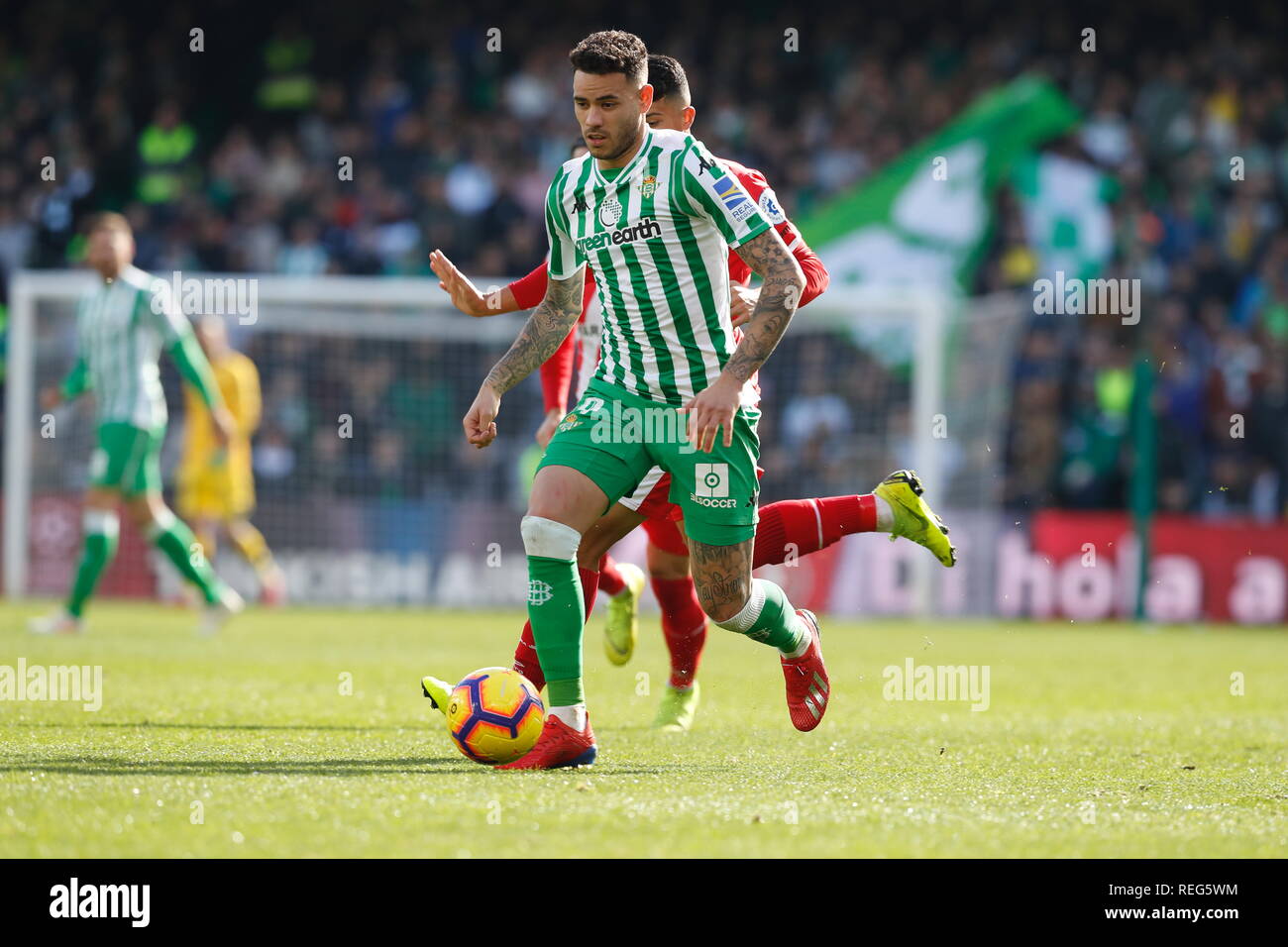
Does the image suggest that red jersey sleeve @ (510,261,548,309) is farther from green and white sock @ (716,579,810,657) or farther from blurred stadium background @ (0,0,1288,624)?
blurred stadium background @ (0,0,1288,624)

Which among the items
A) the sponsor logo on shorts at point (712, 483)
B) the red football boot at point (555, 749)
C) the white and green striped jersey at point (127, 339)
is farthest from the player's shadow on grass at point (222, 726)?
the white and green striped jersey at point (127, 339)

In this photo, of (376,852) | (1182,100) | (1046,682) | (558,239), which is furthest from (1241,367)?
(376,852)

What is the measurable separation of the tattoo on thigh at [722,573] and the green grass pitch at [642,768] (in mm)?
583

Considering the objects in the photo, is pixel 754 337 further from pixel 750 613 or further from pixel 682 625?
pixel 682 625

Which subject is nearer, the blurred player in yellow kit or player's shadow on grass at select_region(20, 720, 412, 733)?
player's shadow on grass at select_region(20, 720, 412, 733)

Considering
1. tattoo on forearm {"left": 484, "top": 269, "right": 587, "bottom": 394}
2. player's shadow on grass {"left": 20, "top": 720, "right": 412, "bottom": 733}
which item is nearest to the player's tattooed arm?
tattoo on forearm {"left": 484, "top": 269, "right": 587, "bottom": 394}

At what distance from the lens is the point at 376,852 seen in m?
4.05

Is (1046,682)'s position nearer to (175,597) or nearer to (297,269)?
(175,597)

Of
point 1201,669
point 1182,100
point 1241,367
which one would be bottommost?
point 1201,669

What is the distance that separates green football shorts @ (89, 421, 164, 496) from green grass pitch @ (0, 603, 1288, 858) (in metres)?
1.07

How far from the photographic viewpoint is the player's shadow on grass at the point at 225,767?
5.41 m

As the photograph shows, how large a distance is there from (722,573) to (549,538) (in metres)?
0.63

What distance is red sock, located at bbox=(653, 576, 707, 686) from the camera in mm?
7363

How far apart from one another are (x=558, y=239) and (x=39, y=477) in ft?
40.4
